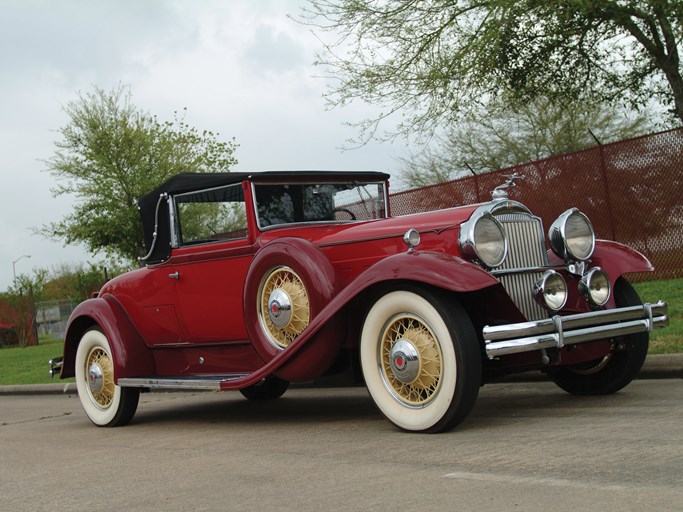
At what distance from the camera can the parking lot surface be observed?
355cm

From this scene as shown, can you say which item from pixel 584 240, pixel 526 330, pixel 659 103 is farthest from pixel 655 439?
pixel 659 103

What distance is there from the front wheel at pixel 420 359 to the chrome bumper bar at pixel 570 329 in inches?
5.9

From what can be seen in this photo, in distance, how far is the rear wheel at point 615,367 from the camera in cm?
578

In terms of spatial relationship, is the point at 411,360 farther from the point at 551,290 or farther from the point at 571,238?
the point at 571,238

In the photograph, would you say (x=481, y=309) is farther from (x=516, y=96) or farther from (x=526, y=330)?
(x=516, y=96)

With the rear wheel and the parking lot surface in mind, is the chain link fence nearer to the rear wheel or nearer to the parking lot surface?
the parking lot surface

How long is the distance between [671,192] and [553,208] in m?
1.59

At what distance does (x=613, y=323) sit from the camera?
550 cm

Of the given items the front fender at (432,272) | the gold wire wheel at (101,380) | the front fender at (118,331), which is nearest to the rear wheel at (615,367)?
the front fender at (432,272)

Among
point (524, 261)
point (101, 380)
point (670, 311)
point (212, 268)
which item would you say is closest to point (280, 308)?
point (212, 268)

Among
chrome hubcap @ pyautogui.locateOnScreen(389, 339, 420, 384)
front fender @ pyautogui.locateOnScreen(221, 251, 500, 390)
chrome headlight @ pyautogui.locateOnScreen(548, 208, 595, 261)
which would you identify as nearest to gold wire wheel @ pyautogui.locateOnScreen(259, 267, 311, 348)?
front fender @ pyautogui.locateOnScreen(221, 251, 500, 390)

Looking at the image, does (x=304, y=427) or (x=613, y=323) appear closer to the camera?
(x=613, y=323)

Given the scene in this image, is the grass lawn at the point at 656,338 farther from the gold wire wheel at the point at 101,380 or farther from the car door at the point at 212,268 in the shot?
the gold wire wheel at the point at 101,380

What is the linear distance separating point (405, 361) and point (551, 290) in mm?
1048
